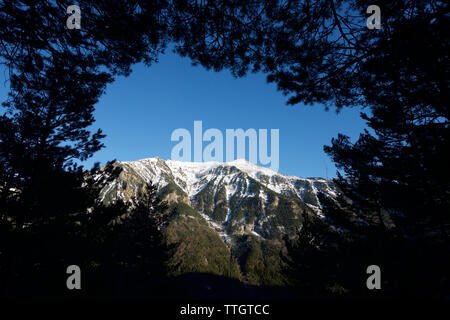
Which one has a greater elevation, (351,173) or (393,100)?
(393,100)

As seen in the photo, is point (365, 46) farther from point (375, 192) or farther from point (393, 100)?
point (375, 192)

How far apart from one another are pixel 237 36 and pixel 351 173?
35.7 ft

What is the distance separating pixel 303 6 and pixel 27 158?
34.8 feet

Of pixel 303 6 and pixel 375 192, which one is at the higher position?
pixel 303 6

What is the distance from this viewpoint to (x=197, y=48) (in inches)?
170

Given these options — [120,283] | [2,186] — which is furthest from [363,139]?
[120,283]

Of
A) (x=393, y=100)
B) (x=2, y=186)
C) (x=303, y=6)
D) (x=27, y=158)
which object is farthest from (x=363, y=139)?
(x=2, y=186)
